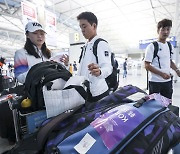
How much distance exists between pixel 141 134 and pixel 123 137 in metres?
0.06

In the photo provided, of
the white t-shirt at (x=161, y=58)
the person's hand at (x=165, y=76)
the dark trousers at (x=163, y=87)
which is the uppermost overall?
the white t-shirt at (x=161, y=58)

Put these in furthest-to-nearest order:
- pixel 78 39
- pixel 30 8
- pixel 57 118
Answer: pixel 78 39 < pixel 30 8 < pixel 57 118

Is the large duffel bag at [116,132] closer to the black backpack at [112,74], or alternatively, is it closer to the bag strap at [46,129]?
the bag strap at [46,129]

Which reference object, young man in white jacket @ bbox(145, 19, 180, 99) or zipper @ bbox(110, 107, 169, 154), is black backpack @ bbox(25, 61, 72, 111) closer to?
Result: zipper @ bbox(110, 107, 169, 154)

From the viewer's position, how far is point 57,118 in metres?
0.61

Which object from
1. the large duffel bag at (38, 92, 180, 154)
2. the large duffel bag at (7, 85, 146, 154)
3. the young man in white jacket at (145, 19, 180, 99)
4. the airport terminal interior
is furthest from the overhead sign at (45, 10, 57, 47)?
the large duffel bag at (38, 92, 180, 154)

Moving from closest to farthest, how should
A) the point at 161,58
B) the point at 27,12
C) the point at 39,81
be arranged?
the point at 39,81
the point at 161,58
the point at 27,12

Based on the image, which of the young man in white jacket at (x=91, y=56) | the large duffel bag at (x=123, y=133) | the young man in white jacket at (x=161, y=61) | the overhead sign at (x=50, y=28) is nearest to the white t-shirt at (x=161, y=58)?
the young man in white jacket at (x=161, y=61)

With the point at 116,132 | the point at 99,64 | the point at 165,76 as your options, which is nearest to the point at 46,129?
the point at 116,132

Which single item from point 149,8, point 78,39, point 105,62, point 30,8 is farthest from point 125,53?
point 105,62

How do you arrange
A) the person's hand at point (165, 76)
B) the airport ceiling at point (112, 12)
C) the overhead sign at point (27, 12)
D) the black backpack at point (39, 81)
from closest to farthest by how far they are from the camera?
1. the black backpack at point (39, 81)
2. the person's hand at point (165, 76)
3. the overhead sign at point (27, 12)
4. the airport ceiling at point (112, 12)

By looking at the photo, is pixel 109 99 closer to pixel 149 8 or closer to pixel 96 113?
pixel 96 113

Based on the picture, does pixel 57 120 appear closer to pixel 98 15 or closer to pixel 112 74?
pixel 112 74

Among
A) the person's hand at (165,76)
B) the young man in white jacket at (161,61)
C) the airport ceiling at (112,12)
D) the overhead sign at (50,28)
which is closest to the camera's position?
the person's hand at (165,76)
